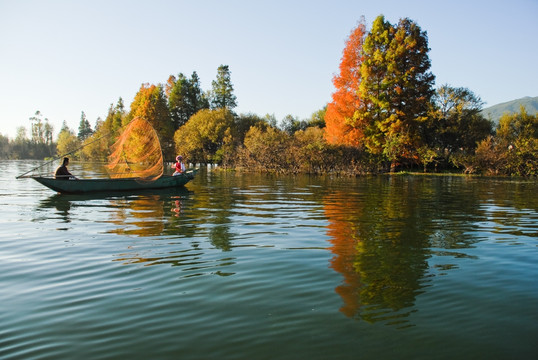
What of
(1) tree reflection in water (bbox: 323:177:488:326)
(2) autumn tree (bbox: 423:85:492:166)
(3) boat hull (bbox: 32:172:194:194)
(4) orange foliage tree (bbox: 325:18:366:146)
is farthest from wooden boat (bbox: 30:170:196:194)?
(2) autumn tree (bbox: 423:85:492:166)

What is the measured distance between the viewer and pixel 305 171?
4319 centimetres

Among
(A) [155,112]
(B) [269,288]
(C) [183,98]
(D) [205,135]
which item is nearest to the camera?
(B) [269,288]

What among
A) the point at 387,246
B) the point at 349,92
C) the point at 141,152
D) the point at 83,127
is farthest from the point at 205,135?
the point at 83,127

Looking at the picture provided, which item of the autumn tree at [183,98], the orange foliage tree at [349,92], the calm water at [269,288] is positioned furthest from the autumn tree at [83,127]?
the calm water at [269,288]

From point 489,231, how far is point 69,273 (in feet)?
34.1

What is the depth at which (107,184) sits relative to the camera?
21.7 metres

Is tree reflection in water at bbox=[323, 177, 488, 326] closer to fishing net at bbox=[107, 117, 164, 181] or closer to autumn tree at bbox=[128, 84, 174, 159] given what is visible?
fishing net at bbox=[107, 117, 164, 181]

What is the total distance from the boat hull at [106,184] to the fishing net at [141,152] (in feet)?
1.51

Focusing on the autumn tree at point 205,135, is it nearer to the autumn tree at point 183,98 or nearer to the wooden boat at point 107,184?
the autumn tree at point 183,98

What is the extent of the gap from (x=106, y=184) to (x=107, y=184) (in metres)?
0.05

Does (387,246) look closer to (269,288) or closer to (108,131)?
(269,288)

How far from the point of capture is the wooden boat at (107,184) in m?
20.3

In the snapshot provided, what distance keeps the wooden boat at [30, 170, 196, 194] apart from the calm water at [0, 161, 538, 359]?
7502mm

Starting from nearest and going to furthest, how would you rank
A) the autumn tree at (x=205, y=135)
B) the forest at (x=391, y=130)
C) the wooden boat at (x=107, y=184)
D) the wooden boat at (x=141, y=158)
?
1. the wooden boat at (x=107, y=184)
2. the wooden boat at (x=141, y=158)
3. the forest at (x=391, y=130)
4. the autumn tree at (x=205, y=135)
